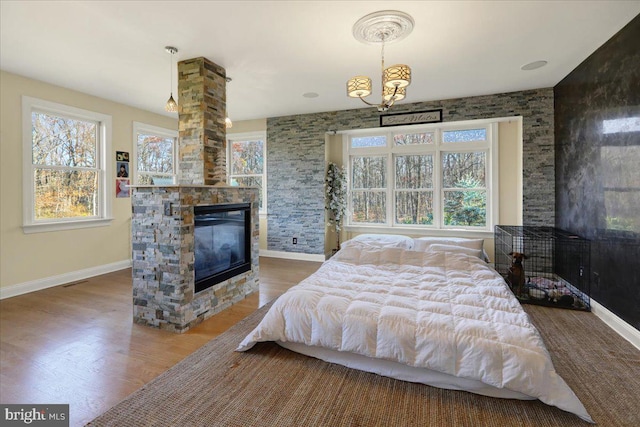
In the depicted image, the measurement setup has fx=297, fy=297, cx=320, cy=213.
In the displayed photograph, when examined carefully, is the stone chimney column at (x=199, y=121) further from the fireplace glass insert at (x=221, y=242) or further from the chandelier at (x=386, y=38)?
the chandelier at (x=386, y=38)

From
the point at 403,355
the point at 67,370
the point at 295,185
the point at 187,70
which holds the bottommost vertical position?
the point at 67,370

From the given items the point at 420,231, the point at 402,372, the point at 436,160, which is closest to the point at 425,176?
the point at 436,160

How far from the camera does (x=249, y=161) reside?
6.29 metres

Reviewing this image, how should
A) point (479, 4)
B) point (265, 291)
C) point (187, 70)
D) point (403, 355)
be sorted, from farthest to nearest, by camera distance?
1. point (265, 291)
2. point (187, 70)
3. point (479, 4)
4. point (403, 355)

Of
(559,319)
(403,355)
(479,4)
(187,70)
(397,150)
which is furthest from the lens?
(397,150)

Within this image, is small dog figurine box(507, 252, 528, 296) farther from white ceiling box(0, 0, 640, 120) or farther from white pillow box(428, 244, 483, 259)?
white ceiling box(0, 0, 640, 120)

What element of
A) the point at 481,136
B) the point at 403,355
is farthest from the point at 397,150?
the point at 403,355

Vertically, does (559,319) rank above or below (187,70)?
below

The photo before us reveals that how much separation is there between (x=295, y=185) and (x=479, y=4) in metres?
4.00

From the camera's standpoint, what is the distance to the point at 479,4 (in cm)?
238

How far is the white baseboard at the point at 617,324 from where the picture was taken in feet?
8.23

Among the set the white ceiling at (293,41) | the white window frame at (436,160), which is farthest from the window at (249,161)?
the white ceiling at (293,41)

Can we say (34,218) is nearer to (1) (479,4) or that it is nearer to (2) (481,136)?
(1) (479,4)

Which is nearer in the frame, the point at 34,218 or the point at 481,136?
the point at 34,218
